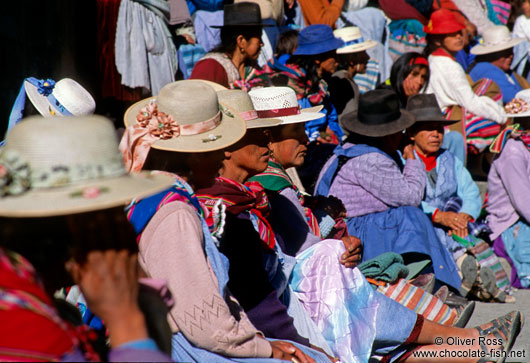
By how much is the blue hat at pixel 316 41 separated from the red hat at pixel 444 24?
82.4 inches

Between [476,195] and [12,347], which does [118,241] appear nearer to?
[12,347]

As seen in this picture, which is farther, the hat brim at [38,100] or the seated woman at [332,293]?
the seated woman at [332,293]

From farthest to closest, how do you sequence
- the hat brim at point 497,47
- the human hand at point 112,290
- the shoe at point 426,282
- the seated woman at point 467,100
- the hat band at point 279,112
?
the hat brim at point 497,47
the seated woman at point 467,100
the shoe at point 426,282
the hat band at point 279,112
the human hand at point 112,290

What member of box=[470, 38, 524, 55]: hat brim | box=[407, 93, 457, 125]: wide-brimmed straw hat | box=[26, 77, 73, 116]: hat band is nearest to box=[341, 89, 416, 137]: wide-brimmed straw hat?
box=[407, 93, 457, 125]: wide-brimmed straw hat

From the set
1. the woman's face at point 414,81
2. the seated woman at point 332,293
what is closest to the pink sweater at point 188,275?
the seated woman at point 332,293

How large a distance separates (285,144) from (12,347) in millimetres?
3168

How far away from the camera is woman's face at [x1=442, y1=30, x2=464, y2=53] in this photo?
8.62 meters

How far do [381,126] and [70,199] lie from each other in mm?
4336

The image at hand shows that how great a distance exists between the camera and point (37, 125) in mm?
1612

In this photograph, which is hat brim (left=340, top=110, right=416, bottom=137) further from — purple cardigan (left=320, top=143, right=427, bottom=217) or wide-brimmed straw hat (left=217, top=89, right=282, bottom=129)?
wide-brimmed straw hat (left=217, top=89, right=282, bottom=129)

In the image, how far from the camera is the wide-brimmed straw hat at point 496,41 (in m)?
8.94

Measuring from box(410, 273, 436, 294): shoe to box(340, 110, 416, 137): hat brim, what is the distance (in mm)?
1200

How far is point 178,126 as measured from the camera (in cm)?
292

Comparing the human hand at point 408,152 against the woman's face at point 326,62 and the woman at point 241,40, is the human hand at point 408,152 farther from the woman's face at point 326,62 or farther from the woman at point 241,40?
the woman at point 241,40
